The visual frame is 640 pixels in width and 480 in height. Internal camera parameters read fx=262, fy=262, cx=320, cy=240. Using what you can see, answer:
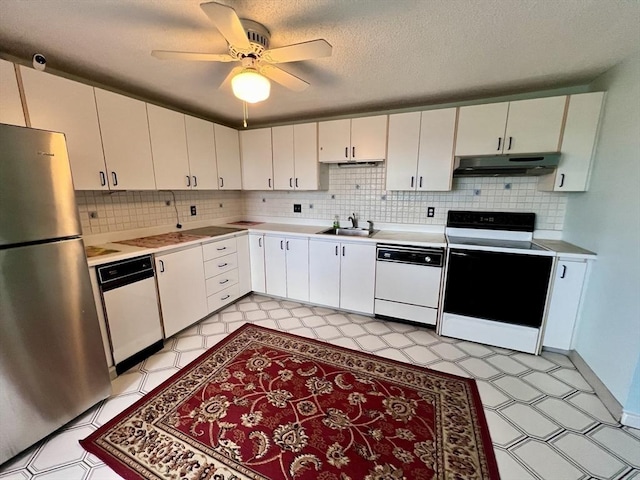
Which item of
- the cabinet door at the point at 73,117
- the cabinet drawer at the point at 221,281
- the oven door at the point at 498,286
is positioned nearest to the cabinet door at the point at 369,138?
the oven door at the point at 498,286

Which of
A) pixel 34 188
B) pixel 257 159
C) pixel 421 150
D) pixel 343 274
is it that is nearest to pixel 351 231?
pixel 343 274

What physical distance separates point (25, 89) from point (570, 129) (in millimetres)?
4119

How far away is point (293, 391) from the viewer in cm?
193

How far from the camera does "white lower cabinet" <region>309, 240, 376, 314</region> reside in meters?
2.90

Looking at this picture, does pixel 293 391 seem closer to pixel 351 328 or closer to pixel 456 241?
pixel 351 328

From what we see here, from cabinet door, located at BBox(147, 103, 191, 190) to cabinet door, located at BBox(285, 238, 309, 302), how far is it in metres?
1.37

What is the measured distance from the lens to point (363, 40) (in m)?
1.67

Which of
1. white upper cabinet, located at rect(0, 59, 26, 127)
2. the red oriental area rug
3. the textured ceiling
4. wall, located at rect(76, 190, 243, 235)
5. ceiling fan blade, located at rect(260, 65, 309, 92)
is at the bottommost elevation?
the red oriental area rug

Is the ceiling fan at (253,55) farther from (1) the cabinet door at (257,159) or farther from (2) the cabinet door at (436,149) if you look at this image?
(1) the cabinet door at (257,159)

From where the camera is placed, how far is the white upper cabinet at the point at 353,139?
290 centimetres

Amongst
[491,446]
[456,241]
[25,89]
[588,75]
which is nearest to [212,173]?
[25,89]

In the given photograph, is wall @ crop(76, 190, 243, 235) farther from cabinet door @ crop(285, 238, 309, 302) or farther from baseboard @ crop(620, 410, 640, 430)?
baseboard @ crop(620, 410, 640, 430)

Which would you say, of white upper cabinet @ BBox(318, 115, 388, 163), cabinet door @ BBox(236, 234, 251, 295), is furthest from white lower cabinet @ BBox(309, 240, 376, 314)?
white upper cabinet @ BBox(318, 115, 388, 163)

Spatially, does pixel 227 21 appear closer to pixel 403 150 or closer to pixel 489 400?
pixel 403 150
